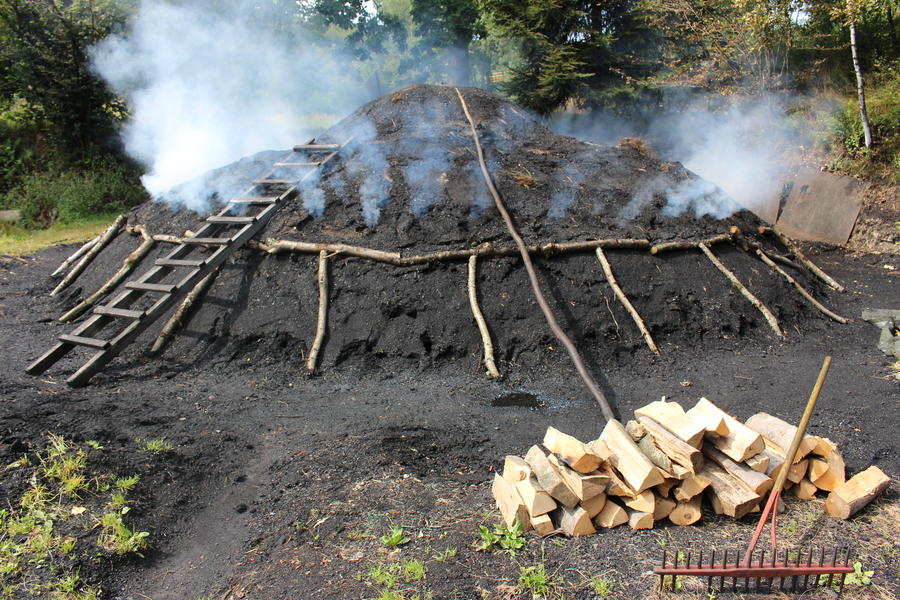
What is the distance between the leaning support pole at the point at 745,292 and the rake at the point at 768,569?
13.2 feet

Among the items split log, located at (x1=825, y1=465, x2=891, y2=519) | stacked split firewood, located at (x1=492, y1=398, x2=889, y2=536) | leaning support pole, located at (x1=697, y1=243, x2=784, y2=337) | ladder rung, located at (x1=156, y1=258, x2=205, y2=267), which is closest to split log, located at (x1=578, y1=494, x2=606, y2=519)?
stacked split firewood, located at (x1=492, y1=398, x2=889, y2=536)

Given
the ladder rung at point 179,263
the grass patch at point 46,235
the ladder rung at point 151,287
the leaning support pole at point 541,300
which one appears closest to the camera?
the leaning support pole at point 541,300

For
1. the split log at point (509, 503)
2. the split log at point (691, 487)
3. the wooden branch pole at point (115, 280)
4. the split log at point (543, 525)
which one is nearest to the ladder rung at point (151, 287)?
the wooden branch pole at point (115, 280)

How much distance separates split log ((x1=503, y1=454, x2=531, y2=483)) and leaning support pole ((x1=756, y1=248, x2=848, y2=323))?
5.54m

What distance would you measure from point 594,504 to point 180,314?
4.91 metres

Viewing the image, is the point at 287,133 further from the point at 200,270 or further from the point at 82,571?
the point at 82,571

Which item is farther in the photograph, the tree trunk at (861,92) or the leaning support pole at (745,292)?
the tree trunk at (861,92)

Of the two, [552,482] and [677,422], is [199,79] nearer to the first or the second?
[552,482]

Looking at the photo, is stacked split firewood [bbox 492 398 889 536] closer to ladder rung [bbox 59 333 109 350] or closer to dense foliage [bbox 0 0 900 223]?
ladder rung [bbox 59 333 109 350]

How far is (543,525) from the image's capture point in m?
3.16

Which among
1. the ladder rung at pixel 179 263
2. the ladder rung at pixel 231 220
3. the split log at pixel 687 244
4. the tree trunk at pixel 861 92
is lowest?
the ladder rung at pixel 179 263

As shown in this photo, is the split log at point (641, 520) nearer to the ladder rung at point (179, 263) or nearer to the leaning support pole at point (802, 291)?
the ladder rung at point (179, 263)

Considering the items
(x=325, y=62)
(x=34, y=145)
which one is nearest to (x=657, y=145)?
(x=325, y=62)

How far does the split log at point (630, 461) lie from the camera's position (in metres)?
3.12
